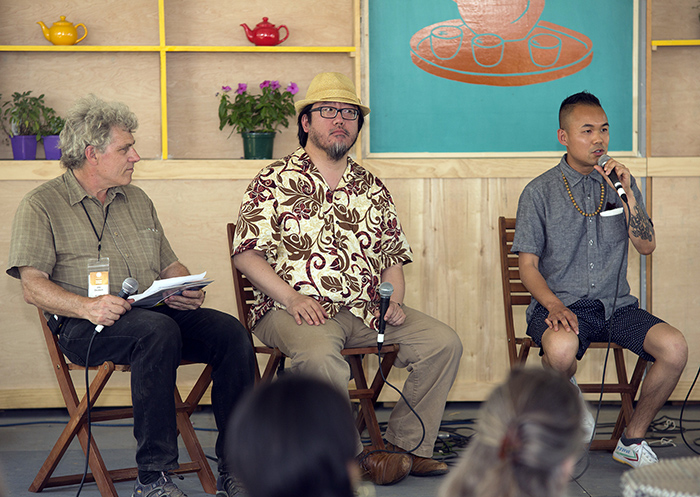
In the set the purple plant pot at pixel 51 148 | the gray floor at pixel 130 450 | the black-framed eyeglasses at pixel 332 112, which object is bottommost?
the gray floor at pixel 130 450

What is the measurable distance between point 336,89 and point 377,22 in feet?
2.71

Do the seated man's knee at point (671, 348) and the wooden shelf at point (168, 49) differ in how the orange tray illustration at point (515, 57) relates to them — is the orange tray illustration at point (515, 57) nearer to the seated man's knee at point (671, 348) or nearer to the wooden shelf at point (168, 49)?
the wooden shelf at point (168, 49)

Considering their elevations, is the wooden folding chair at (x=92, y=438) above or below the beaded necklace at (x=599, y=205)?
below

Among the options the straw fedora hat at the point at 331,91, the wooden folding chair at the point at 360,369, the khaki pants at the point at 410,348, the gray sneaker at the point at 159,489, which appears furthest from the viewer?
the straw fedora hat at the point at 331,91

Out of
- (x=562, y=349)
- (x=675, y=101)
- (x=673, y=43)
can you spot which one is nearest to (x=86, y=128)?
(x=562, y=349)

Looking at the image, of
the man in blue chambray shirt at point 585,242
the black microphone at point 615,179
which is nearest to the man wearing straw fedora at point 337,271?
the man in blue chambray shirt at point 585,242

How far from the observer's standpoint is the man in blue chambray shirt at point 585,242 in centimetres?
272

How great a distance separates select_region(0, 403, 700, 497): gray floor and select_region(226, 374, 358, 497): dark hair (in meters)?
1.43

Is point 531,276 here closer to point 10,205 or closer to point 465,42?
point 465,42

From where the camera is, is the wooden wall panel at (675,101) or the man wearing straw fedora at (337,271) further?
the wooden wall panel at (675,101)

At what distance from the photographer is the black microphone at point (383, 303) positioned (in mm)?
2545

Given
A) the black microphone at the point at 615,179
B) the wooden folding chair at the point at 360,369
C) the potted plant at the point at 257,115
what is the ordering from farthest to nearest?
the potted plant at the point at 257,115 < the black microphone at the point at 615,179 < the wooden folding chair at the point at 360,369

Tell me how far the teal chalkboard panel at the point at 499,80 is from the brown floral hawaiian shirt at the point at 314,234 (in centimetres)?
84

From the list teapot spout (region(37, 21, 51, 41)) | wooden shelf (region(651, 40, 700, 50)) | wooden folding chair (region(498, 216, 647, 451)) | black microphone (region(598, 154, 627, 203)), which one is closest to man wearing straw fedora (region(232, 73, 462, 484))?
wooden folding chair (region(498, 216, 647, 451))
